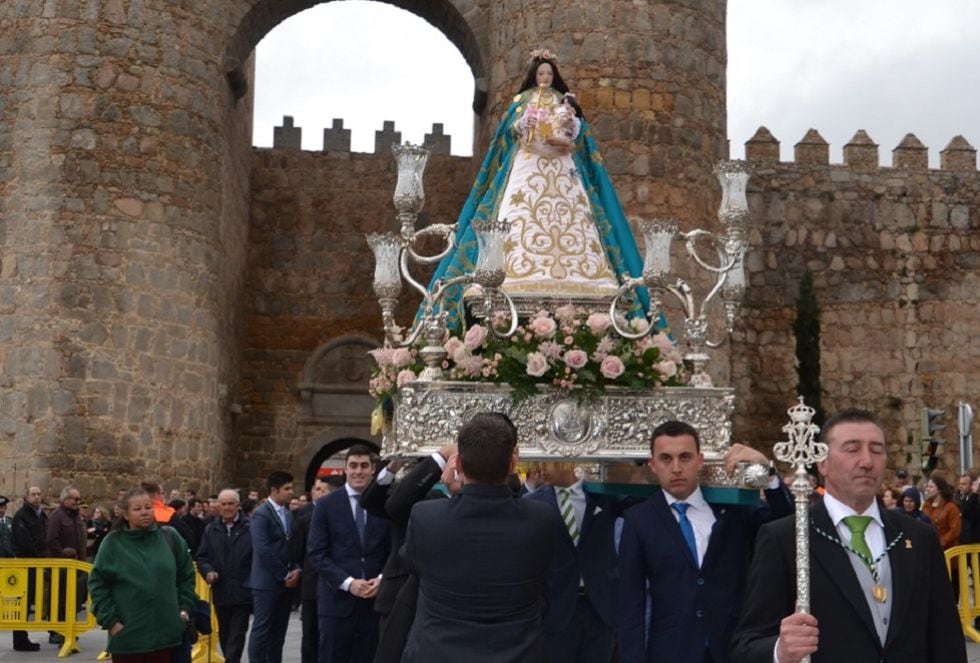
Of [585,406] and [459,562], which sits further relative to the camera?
[585,406]

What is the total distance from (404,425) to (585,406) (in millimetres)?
829

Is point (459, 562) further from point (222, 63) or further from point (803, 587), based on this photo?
point (222, 63)

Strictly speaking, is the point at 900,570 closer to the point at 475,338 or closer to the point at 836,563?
the point at 836,563

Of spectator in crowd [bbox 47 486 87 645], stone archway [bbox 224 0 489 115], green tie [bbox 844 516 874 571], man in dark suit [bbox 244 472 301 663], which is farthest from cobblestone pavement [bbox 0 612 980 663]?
stone archway [bbox 224 0 489 115]

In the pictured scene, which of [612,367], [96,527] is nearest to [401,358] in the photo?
[612,367]

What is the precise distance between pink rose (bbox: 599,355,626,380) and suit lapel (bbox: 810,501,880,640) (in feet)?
8.37

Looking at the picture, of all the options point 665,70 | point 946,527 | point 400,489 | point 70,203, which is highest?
point 665,70

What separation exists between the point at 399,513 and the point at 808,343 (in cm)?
1672

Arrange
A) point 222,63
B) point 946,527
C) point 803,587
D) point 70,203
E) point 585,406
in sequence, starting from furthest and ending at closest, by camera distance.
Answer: point 222,63
point 70,203
point 946,527
point 585,406
point 803,587

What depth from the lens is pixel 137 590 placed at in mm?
6586

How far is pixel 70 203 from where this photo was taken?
1688cm

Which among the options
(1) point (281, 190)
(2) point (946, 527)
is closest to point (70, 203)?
(1) point (281, 190)

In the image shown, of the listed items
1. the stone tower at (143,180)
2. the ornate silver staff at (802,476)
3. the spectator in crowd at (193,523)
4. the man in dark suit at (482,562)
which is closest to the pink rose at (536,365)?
the man in dark suit at (482,562)

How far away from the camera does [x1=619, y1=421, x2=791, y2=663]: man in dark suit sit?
508cm
